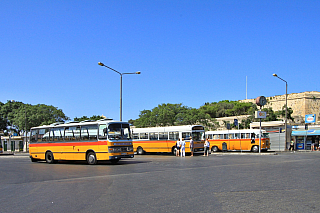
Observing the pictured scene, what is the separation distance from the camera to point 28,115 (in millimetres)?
69062

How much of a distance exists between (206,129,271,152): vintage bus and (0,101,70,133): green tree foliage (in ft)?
135

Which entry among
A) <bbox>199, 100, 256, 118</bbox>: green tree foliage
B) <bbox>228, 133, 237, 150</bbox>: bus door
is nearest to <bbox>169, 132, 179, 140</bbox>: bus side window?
<bbox>228, 133, 237, 150</bbox>: bus door

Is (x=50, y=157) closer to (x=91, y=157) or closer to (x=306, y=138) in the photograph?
(x=91, y=157)

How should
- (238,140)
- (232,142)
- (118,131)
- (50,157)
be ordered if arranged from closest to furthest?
(118,131)
(50,157)
(238,140)
(232,142)

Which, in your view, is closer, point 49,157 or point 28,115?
point 49,157

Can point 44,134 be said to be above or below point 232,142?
above

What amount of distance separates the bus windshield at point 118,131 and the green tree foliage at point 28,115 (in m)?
51.3

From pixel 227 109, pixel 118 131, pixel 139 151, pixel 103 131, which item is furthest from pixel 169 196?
pixel 227 109

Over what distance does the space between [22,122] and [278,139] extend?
5338cm

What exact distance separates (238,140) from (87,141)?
23.5 metres

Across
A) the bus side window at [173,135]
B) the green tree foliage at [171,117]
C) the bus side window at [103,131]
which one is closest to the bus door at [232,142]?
the bus side window at [173,135]

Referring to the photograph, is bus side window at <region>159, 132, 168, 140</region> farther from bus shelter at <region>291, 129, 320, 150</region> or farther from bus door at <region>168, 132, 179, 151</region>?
bus shelter at <region>291, 129, 320, 150</region>

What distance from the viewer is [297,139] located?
143 ft

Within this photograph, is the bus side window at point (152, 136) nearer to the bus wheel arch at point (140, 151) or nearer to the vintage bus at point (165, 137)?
the vintage bus at point (165, 137)
